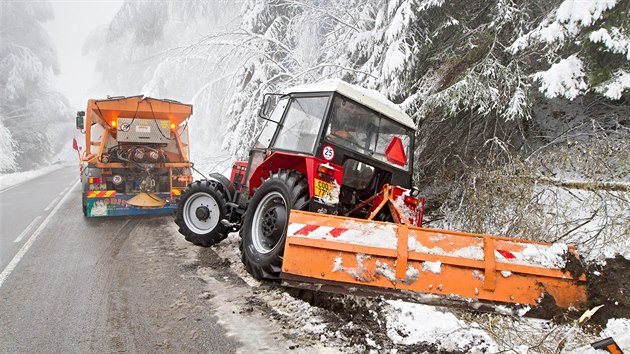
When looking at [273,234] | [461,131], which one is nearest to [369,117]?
[273,234]

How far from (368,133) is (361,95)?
1.53 ft

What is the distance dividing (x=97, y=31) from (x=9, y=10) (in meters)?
6.15

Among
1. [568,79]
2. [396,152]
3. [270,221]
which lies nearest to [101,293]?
[270,221]

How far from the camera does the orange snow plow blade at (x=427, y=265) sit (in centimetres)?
365

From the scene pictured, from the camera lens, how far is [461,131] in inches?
315

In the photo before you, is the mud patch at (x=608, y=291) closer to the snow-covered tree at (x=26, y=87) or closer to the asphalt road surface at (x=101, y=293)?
the asphalt road surface at (x=101, y=293)

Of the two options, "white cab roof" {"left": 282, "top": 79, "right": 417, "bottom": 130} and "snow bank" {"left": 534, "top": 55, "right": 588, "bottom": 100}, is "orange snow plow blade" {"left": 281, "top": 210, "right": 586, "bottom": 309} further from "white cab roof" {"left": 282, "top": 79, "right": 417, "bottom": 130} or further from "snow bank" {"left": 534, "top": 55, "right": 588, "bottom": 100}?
"snow bank" {"left": 534, "top": 55, "right": 588, "bottom": 100}

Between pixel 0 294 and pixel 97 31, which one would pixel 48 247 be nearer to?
pixel 0 294

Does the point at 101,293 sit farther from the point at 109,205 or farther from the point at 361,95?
the point at 109,205

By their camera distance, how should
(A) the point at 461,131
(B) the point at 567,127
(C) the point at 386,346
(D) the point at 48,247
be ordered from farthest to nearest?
1. (A) the point at 461,131
2. (B) the point at 567,127
3. (D) the point at 48,247
4. (C) the point at 386,346

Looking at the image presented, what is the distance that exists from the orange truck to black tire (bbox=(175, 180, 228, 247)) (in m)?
2.81

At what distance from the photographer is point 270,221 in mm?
4855

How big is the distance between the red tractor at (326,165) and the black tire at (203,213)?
572 mm

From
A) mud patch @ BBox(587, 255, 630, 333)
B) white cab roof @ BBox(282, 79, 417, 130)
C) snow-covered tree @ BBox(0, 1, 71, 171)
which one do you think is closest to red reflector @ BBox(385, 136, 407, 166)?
white cab roof @ BBox(282, 79, 417, 130)
